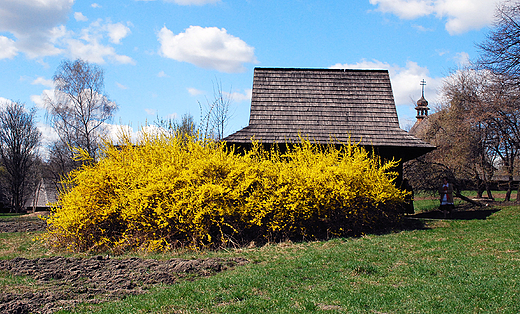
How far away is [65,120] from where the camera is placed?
1123 inches

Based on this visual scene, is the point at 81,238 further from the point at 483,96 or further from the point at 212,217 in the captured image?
the point at 483,96

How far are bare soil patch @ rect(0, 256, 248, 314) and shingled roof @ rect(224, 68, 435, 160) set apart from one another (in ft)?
24.3

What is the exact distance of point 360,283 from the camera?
5754mm

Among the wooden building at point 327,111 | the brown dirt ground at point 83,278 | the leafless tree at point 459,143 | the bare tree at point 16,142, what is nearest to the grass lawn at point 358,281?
the brown dirt ground at point 83,278

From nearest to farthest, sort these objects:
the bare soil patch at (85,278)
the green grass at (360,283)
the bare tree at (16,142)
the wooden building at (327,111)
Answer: the green grass at (360,283)
the bare soil patch at (85,278)
the wooden building at (327,111)
the bare tree at (16,142)

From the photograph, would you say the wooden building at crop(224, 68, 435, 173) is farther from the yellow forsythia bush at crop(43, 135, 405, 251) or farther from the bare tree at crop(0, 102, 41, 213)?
the bare tree at crop(0, 102, 41, 213)

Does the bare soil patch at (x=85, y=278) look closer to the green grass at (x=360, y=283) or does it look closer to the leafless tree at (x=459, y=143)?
the green grass at (x=360, y=283)

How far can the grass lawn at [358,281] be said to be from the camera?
4.79m

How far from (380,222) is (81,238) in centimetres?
835

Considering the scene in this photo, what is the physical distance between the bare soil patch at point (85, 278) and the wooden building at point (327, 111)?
737 centimetres

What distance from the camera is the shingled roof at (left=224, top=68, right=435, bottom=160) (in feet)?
47.8

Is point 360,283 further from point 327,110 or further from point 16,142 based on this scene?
point 16,142

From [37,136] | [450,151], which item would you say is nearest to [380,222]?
[450,151]

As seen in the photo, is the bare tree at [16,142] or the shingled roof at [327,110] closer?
the shingled roof at [327,110]
